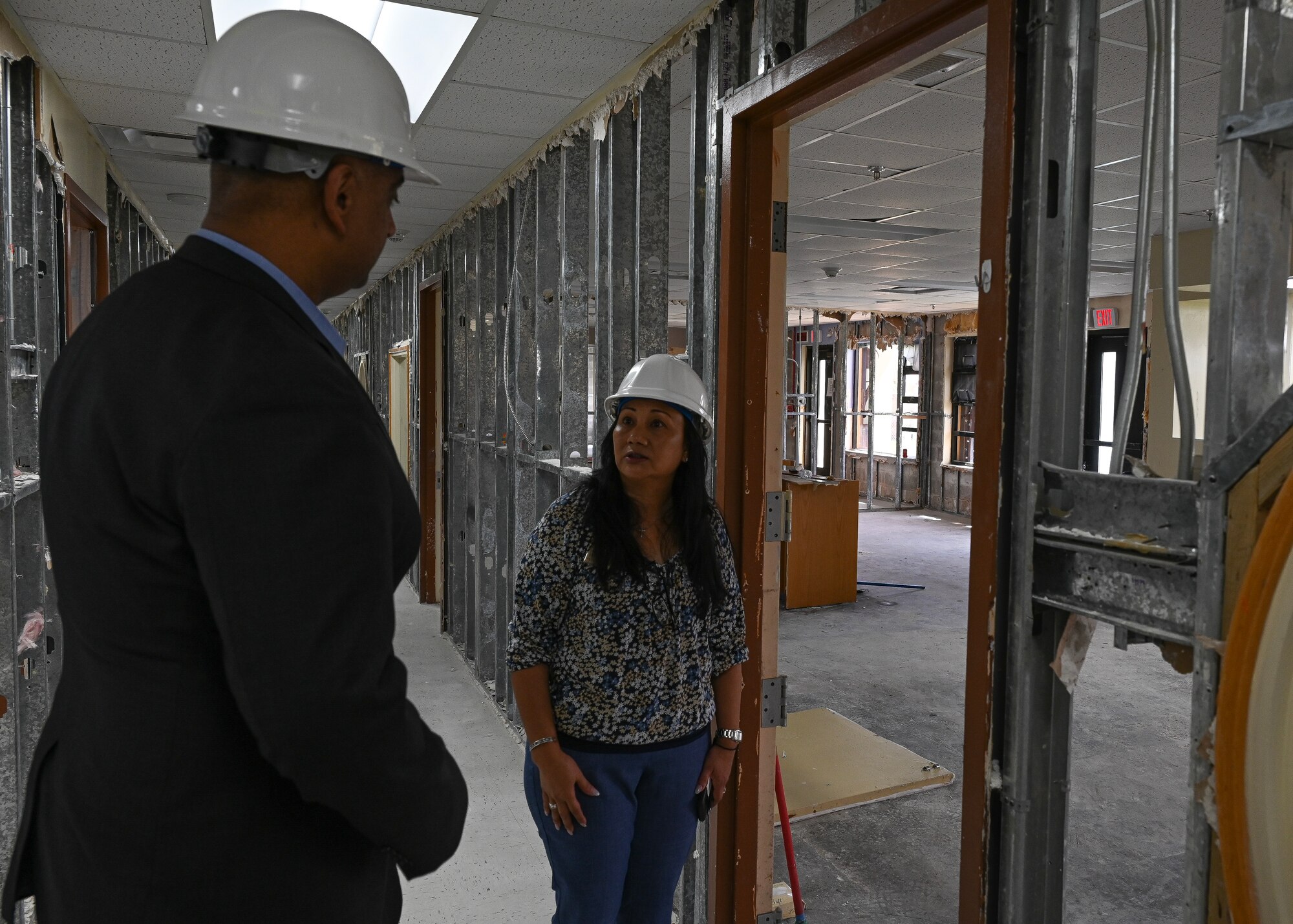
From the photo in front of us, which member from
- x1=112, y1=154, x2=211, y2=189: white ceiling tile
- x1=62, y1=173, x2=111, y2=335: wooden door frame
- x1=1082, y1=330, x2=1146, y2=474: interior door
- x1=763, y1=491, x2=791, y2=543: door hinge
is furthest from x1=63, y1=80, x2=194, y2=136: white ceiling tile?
x1=1082, y1=330, x2=1146, y2=474: interior door

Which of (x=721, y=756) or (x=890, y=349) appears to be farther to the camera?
(x=890, y=349)

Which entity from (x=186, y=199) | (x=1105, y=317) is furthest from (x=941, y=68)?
(x=1105, y=317)

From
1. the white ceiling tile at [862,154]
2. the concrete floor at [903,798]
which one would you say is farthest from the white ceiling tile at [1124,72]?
the concrete floor at [903,798]

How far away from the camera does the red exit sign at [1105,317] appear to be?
9.98 metres

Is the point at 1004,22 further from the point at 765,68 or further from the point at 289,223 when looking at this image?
the point at 289,223

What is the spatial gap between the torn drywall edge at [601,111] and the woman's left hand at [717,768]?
1.84 meters

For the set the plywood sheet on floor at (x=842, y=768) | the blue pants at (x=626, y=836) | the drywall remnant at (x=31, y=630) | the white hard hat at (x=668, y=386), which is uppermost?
the white hard hat at (x=668, y=386)

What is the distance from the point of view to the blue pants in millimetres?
1871

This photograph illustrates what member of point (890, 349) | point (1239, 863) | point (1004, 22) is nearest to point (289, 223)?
point (1004, 22)

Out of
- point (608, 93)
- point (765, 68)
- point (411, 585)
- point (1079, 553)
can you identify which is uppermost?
point (608, 93)

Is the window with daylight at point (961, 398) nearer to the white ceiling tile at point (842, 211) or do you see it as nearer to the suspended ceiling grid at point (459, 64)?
the white ceiling tile at point (842, 211)

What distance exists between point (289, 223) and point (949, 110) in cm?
307

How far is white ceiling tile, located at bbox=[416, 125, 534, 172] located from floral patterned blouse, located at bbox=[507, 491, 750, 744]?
2.21 m

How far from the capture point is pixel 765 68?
2.14 m
